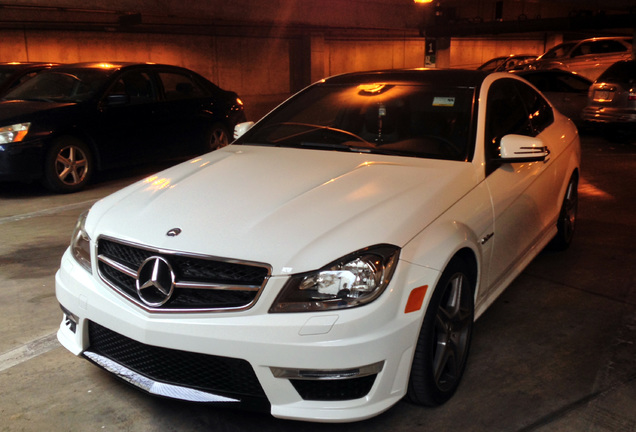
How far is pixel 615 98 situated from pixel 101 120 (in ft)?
27.3

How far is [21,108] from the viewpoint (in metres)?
7.72

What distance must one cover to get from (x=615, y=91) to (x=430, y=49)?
777 cm

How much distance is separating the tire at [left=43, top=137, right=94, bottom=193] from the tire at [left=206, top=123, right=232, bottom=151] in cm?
196

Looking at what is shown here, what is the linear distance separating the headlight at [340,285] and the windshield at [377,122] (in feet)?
3.92

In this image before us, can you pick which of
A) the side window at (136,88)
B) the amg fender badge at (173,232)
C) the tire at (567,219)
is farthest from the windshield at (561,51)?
the amg fender badge at (173,232)

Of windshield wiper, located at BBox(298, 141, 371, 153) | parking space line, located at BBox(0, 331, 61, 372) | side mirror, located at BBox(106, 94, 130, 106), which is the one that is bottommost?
parking space line, located at BBox(0, 331, 61, 372)

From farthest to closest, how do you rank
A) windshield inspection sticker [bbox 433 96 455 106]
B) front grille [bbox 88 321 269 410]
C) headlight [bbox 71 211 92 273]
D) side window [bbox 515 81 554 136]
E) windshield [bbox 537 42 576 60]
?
windshield [bbox 537 42 576 60], side window [bbox 515 81 554 136], windshield inspection sticker [bbox 433 96 455 106], headlight [bbox 71 211 92 273], front grille [bbox 88 321 269 410]

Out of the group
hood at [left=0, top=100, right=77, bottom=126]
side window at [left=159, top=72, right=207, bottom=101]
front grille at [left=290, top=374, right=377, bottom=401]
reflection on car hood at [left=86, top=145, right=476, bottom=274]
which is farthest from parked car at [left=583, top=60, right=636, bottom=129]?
front grille at [left=290, top=374, right=377, bottom=401]

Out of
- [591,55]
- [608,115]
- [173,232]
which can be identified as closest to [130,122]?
[173,232]

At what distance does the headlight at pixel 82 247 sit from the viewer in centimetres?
303

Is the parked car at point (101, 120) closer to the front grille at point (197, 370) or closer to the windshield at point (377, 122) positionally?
the windshield at point (377, 122)

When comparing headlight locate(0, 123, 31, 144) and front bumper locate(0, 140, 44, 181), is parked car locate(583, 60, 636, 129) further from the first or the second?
headlight locate(0, 123, 31, 144)

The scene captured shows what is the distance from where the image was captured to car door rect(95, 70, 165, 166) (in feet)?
26.5

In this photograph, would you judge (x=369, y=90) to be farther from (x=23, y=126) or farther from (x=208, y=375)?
(x=23, y=126)
